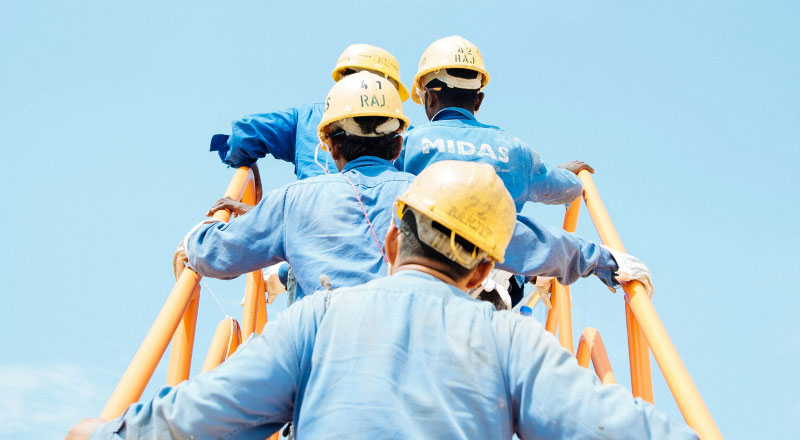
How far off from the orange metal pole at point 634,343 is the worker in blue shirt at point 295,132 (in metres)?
1.60

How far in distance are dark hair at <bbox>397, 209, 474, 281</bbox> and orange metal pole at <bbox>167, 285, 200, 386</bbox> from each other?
6.47ft

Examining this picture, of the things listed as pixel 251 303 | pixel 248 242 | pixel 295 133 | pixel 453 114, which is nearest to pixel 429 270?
pixel 248 242

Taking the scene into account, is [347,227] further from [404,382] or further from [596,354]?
[596,354]

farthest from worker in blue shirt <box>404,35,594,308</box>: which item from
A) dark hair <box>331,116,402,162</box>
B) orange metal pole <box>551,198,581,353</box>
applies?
dark hair <box>331,116,402,162</box>

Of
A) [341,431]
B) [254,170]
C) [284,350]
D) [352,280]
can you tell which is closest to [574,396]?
[341,431]

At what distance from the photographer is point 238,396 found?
206cm

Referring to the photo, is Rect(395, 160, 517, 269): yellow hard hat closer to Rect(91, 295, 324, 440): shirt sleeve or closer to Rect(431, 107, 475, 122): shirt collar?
Rect(91, 295, 324, 440): shirt sleeve

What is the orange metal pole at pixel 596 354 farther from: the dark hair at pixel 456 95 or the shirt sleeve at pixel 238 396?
the shirt sleeve at pixel 238 396

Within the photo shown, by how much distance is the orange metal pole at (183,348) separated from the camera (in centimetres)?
407

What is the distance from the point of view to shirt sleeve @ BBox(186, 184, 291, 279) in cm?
347

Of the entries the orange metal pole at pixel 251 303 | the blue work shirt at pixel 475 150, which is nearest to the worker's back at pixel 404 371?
the blue work shirt at pixel 475 150

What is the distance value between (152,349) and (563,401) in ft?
6.07

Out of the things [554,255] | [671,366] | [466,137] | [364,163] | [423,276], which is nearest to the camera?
[423,276]

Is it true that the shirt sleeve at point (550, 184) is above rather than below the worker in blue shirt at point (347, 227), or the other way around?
below
